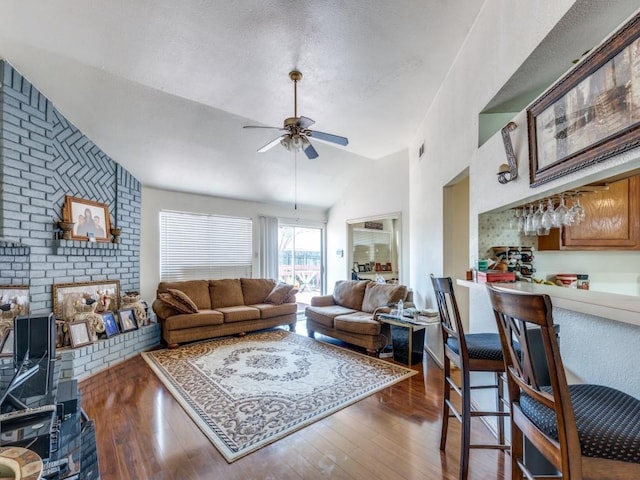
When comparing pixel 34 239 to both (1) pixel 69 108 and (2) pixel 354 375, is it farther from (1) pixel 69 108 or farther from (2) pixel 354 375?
(2) pixel 354 375

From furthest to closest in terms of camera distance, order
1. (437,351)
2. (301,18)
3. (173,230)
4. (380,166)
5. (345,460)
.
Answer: (380,166)
(173,230)
(437,351)
(301,18)
(345,460)

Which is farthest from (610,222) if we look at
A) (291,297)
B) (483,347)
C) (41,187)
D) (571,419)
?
(41,187)

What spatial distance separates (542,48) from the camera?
1.58 meters

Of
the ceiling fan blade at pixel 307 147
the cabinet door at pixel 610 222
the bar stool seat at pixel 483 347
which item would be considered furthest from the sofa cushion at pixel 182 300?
the cabinet door at pixel 610 222

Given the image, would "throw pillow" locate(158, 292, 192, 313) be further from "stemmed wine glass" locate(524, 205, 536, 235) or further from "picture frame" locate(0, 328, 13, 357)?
"stemmed wine glass" locate(524, 205, 536, 235)

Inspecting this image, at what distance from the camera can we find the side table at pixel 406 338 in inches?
140

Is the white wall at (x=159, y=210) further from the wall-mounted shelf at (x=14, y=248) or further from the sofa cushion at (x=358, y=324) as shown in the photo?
the sofa cushion at (x=358, y=324)

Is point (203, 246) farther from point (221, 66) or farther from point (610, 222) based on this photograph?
point (610, 222)

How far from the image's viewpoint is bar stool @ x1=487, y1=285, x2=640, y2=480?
79cm

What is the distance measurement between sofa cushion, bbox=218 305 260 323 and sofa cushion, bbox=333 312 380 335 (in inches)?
52.9

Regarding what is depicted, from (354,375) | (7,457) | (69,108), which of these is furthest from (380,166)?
(7,457)

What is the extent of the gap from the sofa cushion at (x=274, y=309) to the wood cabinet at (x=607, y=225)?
3.79 metres

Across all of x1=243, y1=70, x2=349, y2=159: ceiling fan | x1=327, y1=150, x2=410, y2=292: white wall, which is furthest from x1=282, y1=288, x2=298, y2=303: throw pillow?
x1=243, y1=70, x2=349, y2=159: ceiling fan

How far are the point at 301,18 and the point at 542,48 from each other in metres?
1.56
